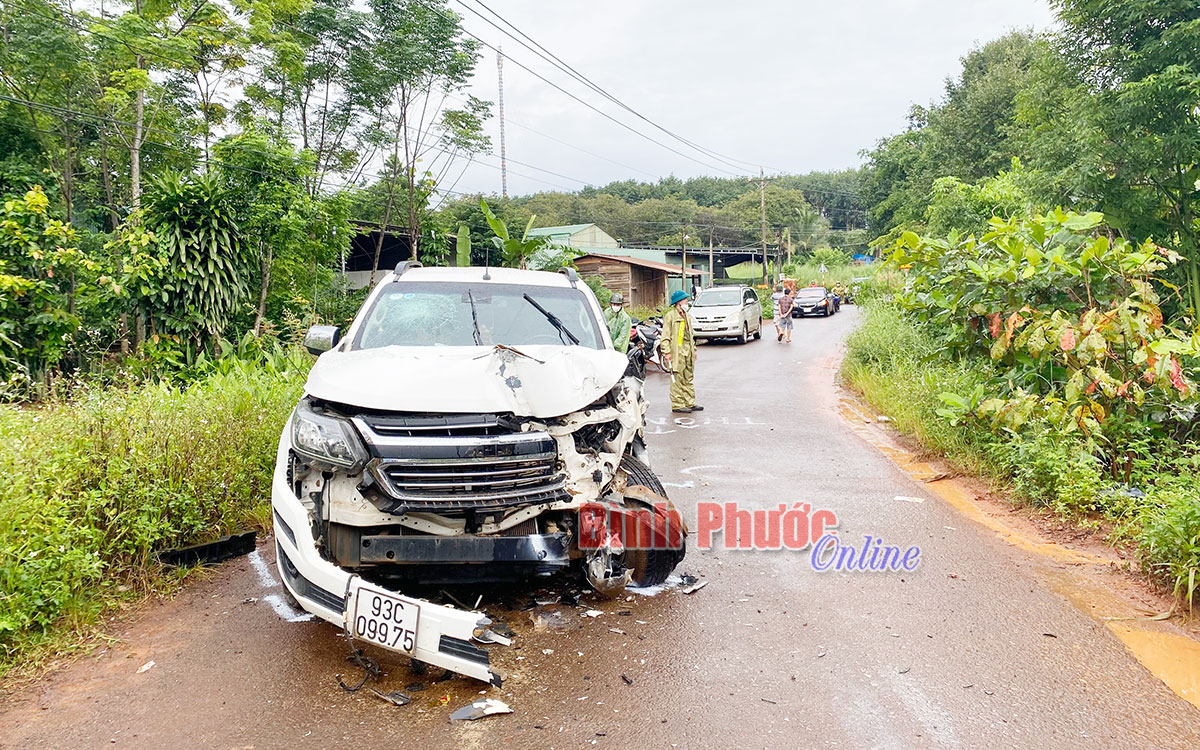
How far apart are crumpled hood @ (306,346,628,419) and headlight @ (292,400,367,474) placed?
119mm

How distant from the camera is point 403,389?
3.47 meters

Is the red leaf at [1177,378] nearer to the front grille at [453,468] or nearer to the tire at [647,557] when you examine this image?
the tire at [647,557]

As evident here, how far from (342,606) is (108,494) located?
6.76ft

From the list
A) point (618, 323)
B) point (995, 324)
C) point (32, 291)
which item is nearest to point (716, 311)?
point (618, 323)

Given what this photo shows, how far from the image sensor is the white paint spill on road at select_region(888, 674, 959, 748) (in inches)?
113

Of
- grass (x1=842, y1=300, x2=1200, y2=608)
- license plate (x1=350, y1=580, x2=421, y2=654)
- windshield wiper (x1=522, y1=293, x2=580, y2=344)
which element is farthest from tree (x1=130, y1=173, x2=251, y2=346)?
grass (x1=842, y1=300, x2=1200, y2=608)

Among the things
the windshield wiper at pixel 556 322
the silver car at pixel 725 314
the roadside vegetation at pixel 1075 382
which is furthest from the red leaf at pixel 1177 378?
the silver car at pixel 725 314

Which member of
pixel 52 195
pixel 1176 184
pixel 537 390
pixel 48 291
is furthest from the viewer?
pixel 52 195

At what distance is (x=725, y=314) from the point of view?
22.1 metres

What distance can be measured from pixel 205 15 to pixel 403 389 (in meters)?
18.2

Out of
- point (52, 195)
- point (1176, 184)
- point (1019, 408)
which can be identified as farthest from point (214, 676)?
Answer: point (52, 195)

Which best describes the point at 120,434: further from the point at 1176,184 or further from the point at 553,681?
Answer: the point at 1176,184

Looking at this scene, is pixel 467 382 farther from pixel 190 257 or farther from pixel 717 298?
pixel 717 298

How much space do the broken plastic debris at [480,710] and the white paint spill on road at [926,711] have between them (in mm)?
1623
